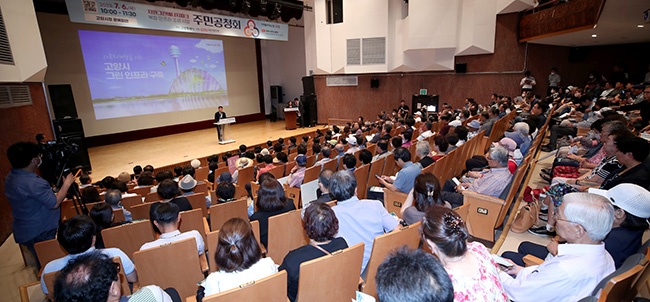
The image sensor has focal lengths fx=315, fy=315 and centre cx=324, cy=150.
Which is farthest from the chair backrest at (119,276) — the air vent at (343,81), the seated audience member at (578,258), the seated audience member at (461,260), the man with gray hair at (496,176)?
the air vent at (343,81)

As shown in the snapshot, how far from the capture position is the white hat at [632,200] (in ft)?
6.11

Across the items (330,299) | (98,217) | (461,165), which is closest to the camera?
(330,299)

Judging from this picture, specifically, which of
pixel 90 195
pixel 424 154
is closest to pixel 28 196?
pixel 90 195

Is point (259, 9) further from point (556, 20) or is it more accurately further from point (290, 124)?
point (556, 20)

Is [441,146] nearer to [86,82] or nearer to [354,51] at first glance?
[354,51]

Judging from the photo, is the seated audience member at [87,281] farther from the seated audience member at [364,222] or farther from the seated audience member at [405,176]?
the seated audience member at [405,176]

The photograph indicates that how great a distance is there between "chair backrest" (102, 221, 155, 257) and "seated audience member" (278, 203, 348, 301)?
1.59m

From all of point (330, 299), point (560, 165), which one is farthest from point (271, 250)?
point (560, 165)

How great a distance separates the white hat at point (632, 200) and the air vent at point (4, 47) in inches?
283

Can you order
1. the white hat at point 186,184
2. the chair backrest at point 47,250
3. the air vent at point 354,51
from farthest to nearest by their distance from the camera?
the air vent at point 354,51
the white hat at point 186,184
the chair backrest at point 47,250

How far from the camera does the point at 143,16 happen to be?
314 inches

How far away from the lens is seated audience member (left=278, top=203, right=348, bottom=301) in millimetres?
1781

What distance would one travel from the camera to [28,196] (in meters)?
2.89

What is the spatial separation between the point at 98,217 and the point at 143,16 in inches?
277
